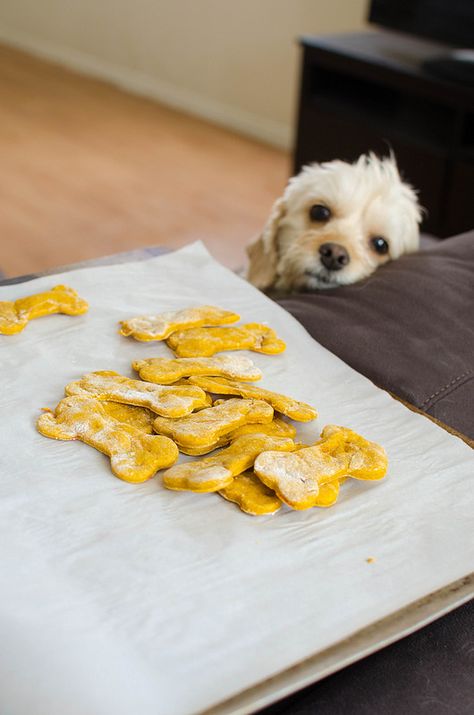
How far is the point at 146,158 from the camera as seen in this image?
4.22 m

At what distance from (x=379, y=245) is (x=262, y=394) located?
0.83 metres

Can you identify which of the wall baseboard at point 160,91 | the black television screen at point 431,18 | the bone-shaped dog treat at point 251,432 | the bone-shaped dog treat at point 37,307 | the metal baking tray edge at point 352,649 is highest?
the black television screen at point 431,18

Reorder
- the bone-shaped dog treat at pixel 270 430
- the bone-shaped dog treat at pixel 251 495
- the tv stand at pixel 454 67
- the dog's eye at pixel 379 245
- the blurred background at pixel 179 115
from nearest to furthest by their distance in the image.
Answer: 1. the bone-shaped dog treat at pixel 251 495
2. the bone-shaped dog treat at pixel 270 430
3. the dog's eye at pixel 379 245
4. the tv stand at pixel 454 67
5. the blurred background at pixel 179 115

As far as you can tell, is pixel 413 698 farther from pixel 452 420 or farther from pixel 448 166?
pixel 448 166

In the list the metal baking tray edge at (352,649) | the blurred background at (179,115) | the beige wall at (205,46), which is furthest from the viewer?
the beige wall at (205,46)

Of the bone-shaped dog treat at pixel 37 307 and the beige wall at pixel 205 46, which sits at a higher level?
the bone-shaped dog treat at pixel 37 307

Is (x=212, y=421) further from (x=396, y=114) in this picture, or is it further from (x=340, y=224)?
(x=396, y=114)

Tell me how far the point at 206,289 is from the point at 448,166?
201 centimetres

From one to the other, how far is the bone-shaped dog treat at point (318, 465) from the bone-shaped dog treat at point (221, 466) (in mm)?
18

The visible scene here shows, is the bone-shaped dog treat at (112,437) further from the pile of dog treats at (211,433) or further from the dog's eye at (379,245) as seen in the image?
the dog's eye at (379,245)

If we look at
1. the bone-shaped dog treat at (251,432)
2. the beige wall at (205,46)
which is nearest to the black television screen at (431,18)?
the beige wall at (205,46)

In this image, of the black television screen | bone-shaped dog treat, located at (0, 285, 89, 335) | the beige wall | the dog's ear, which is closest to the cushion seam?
bone-shaped dog treat, located at (0, 285, 89, 335)

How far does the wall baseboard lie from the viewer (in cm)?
456

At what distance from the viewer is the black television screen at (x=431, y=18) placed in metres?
3.15
